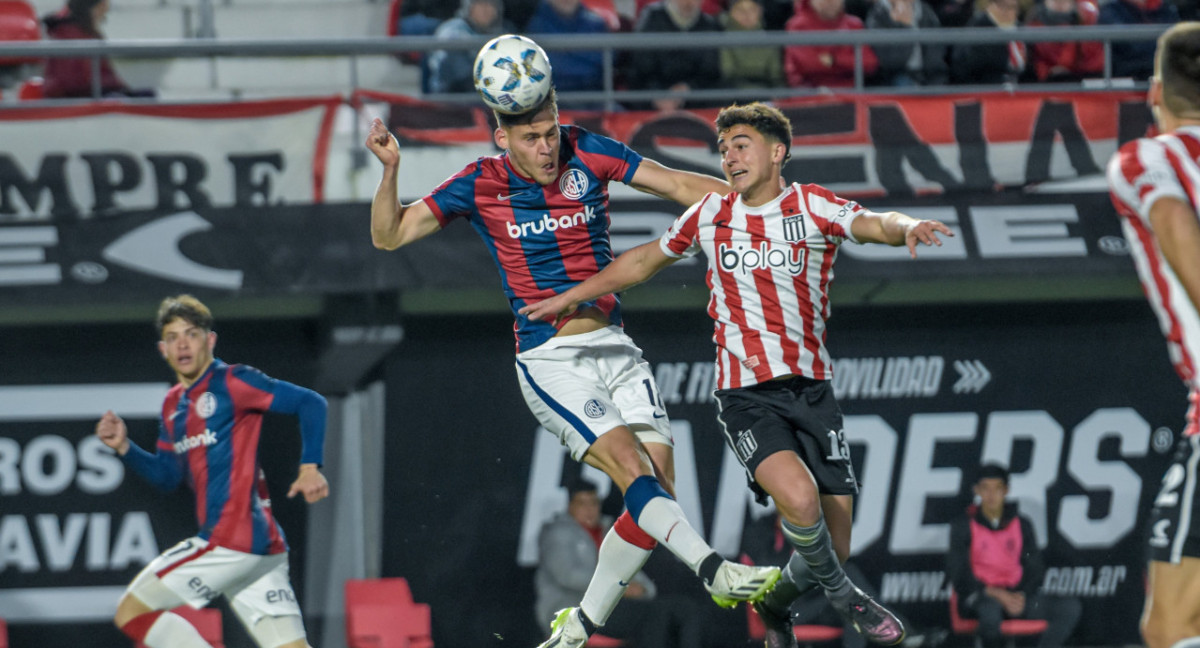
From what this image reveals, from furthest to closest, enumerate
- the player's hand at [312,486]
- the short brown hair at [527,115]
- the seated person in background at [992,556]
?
the seated person in background at [992,556], the player's hand at [312,486], the short brown hair at [527,115]

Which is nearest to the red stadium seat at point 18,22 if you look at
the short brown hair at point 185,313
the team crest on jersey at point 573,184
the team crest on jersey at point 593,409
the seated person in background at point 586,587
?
the short brown hair at point 185,313

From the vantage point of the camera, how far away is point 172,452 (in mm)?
7832

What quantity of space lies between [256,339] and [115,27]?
9.94 ft

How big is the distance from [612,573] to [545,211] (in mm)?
1495

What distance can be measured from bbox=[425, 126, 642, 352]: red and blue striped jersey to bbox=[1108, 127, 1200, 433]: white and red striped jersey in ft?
8.39

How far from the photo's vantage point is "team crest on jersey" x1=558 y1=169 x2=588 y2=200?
601 cm

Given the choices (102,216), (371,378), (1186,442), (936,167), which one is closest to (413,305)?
(371,378)

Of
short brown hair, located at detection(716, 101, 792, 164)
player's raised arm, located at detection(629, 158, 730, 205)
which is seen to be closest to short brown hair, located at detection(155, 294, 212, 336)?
player's raised arm, located at detection(629, 158, 730, 205)

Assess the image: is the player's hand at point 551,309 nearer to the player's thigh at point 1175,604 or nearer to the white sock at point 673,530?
the white sock at point 673,530

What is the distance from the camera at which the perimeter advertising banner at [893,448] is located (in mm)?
9570

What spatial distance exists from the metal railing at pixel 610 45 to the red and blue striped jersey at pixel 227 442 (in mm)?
1828

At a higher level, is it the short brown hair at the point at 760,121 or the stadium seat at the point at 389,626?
the short brown hair at the point at 760,121

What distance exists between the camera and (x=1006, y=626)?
9.26 metres

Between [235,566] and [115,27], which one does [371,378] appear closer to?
[235,566]
